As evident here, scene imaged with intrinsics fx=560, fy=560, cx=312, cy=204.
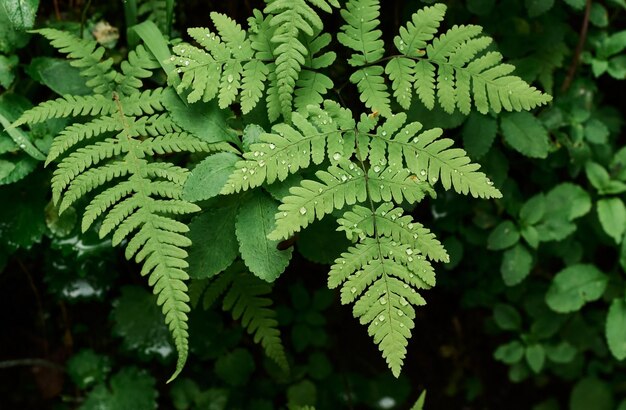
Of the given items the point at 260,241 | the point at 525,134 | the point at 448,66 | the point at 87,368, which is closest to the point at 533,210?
the point at 525,134

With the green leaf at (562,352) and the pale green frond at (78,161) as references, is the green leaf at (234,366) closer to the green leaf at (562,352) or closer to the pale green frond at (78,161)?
the pale green frond at (78,161)

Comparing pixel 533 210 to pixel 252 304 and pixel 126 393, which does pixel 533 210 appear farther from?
pixel 126 393

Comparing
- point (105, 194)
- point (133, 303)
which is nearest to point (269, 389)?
point (133, 303)

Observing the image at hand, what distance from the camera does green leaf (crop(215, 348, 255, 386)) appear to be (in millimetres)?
2527

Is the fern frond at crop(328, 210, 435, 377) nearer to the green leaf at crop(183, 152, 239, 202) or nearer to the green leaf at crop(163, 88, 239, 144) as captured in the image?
the green leaf at crop(183, 152, 239, 202)

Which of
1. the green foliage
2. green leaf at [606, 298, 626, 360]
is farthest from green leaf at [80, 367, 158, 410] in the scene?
green leaf at [606, 298, 626, 360]

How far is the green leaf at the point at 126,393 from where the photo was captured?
241cm

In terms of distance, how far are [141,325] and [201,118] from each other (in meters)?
1.08

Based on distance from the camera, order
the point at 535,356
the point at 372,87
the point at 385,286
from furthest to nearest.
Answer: the point at 535,356 < the point at 372,87 < the point at 385,286

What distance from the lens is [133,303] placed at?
2383 millimetres

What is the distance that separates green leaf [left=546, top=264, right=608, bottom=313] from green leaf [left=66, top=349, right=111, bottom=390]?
78.1 inches

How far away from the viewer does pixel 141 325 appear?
7.77ft

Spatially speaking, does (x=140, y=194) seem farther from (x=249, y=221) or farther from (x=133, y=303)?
(x=133, y=303)

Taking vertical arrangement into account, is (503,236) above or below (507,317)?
above
